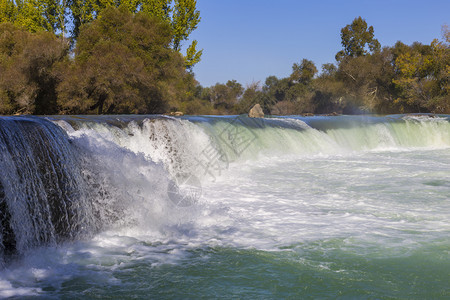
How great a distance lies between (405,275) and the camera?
155 inches

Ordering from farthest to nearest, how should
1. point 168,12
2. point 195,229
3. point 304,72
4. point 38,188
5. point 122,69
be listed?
point 304,72 → point 168,12 → point 122,69 → point 195,229 → point 38,188

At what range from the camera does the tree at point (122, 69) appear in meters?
18.8

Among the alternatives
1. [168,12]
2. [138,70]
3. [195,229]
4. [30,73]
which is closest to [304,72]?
[168,12]

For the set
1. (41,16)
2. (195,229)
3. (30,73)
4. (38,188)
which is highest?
(41,16)

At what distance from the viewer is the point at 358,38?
143ft

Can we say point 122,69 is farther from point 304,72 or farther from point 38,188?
point 304,72

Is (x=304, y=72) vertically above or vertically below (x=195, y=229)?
above

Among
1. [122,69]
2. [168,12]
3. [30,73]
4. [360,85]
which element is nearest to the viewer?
[30,73]

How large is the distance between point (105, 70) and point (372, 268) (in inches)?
663

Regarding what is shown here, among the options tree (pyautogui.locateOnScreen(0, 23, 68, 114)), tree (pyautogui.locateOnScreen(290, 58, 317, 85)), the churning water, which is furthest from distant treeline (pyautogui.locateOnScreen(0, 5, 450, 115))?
the churning water

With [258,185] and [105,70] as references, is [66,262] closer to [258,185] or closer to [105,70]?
[258,185]

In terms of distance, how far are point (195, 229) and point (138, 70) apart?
15691 millimetres

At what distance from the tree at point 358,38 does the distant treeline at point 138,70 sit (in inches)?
59.8

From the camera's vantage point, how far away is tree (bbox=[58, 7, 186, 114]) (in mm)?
18750
